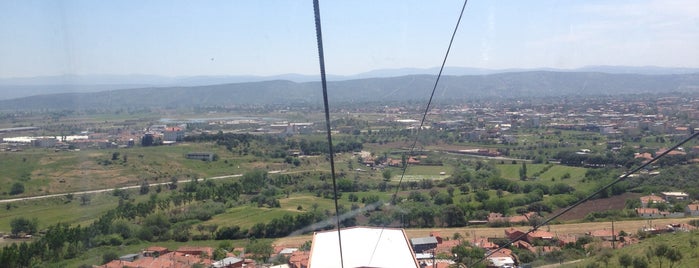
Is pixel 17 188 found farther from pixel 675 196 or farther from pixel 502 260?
pixel 675 196

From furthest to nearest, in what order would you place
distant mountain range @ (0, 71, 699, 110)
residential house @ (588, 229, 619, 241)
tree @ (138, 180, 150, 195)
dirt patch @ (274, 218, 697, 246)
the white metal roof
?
distant mountain range @ (0, 71, 699, 110)
tree @ (138, 180, 150, 195)
dirt patch @ (274, 218, 697, 246)
residential house @ (588, 229, 619, 241)
the white metal roof

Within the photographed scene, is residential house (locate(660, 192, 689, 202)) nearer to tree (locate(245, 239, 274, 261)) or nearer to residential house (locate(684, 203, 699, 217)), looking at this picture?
residential house (locate(684, 203, 699, 217))

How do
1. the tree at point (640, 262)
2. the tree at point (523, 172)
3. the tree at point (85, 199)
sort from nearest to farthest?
the tree at point (640, 262), the tree at point (85, 199), the tree at point (523, 172)

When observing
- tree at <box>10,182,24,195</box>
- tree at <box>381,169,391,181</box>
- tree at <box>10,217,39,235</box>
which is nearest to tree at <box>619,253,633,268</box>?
tree at <box>381,169,391,181</box>

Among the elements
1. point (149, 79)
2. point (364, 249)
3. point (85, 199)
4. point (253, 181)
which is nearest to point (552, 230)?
point (364, 249)


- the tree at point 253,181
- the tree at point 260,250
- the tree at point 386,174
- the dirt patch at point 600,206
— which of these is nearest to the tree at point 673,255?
the dirt patch at point 600,206

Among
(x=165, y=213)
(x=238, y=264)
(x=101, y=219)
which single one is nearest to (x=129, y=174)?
(x=165, y=213)

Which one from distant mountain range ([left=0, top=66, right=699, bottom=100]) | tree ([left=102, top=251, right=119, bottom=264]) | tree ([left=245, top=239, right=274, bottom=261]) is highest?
distant mountain range ([left=0, top=66, right=699, bottom=100])

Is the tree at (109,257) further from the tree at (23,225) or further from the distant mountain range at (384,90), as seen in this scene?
the distant mountain range at (384,90)

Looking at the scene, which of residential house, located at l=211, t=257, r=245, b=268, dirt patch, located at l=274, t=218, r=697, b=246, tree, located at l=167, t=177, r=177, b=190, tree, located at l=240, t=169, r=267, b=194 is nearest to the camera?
residential house, located at l=211, t=257, r=245, b=268
